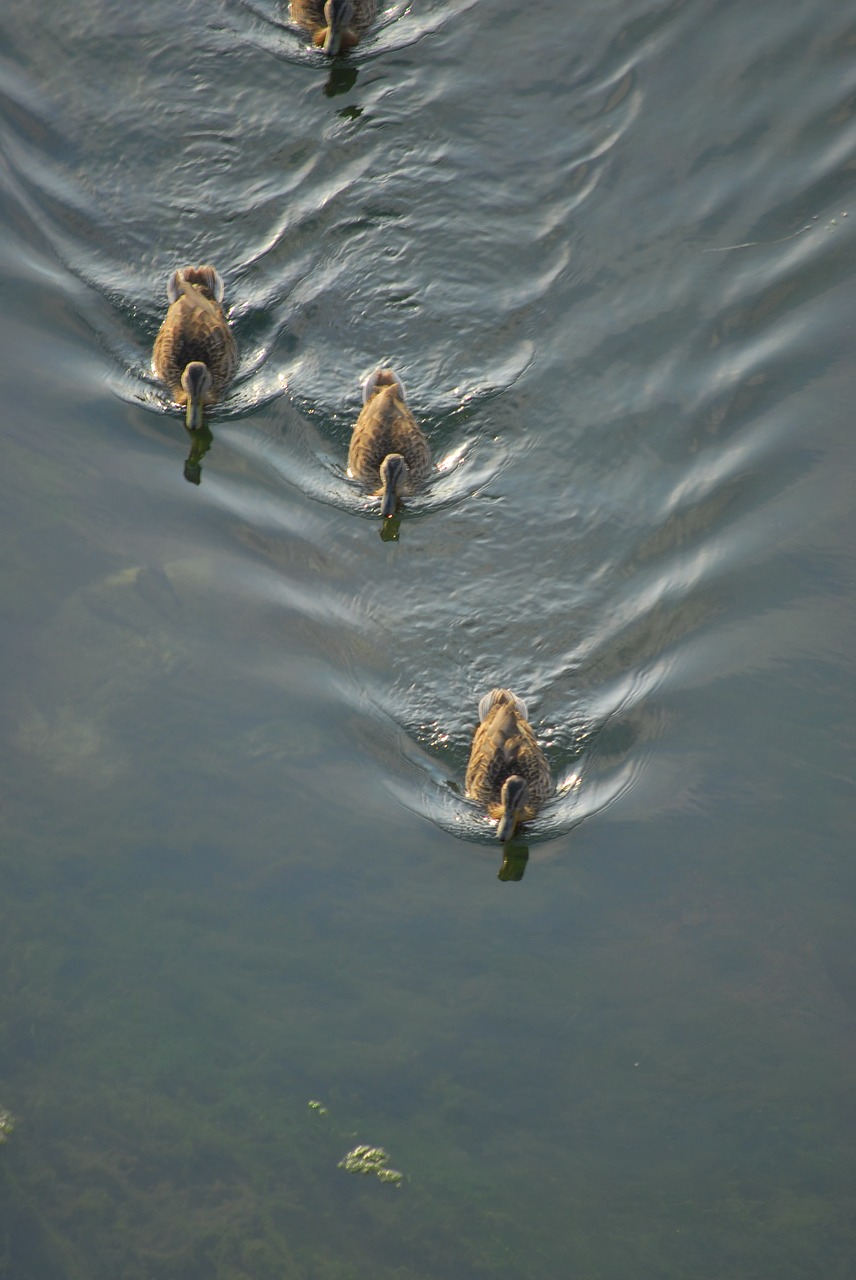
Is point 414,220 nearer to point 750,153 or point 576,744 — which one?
point 750,153

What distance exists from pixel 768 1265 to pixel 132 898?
12.7ft

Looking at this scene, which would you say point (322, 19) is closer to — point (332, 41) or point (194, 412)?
point (332, 41)

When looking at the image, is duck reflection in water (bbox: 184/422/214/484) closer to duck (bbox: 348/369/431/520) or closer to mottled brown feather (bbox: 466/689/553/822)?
duck (bbox: 348/369/431/520)

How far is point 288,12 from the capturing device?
12008mm

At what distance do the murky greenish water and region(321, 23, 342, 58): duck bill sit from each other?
0.61 ft

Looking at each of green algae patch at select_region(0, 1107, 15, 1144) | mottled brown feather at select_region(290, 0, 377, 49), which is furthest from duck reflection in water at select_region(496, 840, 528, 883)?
mottled brown feather at select_region(290, 0, 377, 49)

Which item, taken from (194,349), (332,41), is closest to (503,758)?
(194,349)

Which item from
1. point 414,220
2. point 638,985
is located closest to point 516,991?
point 638,985

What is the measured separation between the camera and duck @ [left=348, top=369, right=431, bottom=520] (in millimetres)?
9281

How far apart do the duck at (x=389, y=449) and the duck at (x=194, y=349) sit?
110cm

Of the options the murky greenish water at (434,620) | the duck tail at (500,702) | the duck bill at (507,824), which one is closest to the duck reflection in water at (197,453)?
the murky greenish water at (434,620)

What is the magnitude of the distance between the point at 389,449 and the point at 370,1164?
4580 mm

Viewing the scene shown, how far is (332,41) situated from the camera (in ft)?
37.6

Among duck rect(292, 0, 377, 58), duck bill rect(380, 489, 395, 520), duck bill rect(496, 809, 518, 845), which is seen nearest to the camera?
duck bill rect(496, 809, 518, 845)
